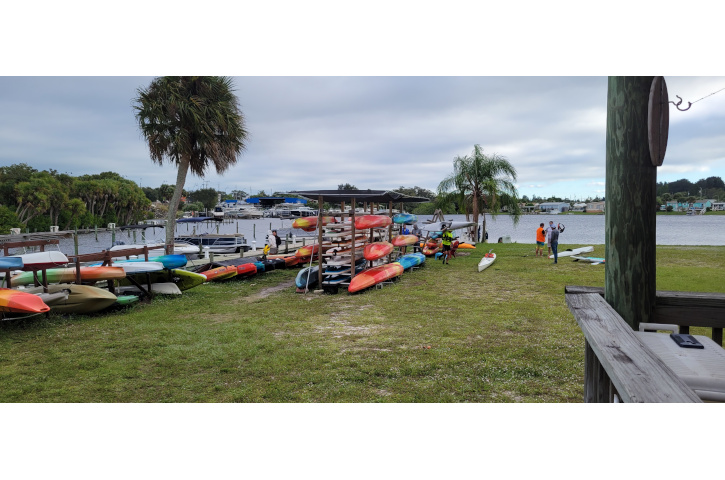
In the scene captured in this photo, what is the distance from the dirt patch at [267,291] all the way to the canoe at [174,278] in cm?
146

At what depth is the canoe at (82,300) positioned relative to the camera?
8.09 meters

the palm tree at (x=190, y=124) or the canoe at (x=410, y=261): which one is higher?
the palm tree at (x=190, y=124)

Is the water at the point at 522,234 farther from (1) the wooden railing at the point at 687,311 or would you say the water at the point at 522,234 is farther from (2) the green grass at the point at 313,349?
(1) the wooden railing at the point at 687,311

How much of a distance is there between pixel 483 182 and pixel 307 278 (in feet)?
59.4

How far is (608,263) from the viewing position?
2555 mm

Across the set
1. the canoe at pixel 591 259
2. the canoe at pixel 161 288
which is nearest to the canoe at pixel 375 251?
the canoe at pixel 161 288

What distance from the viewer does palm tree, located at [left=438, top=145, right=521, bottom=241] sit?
26.2 metres

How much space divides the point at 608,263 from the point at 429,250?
617 inches

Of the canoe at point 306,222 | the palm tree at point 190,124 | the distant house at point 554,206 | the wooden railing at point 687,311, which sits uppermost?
the palm tree at point 190,124

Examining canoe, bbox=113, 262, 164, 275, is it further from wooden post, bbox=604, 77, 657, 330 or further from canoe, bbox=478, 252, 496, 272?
canoe, bbox=478, 252, 496, 272

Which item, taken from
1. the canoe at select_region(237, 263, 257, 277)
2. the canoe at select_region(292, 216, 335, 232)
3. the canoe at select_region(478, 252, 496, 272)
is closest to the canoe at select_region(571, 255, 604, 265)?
the canoe at select_region(478, 252, 496, 272)

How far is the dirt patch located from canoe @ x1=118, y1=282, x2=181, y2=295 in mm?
1696

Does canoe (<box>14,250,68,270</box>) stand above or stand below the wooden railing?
below

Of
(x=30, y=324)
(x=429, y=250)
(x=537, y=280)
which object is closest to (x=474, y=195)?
(x=429, y=250)
